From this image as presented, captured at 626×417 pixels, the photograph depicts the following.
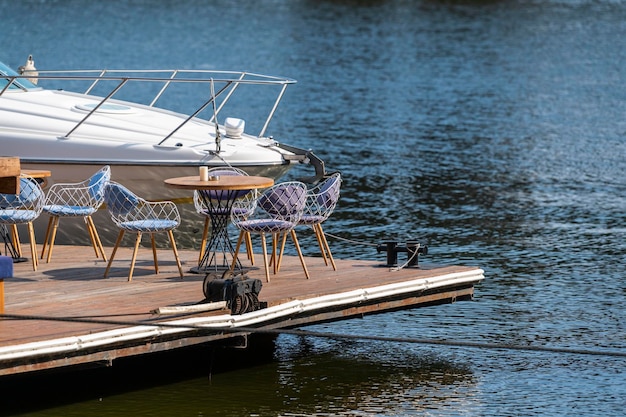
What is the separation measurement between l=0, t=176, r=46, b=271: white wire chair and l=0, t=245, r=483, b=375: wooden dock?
30 cm

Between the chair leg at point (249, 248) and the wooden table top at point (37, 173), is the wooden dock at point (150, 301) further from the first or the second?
the wooden table top at point (37, 173)

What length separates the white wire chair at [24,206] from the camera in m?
10.6

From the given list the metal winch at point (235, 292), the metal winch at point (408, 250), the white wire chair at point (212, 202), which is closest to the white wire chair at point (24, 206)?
the white wire chair at point (212, 202)

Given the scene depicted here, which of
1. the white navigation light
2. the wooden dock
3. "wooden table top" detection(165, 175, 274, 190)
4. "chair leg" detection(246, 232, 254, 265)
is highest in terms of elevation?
the white navigation light

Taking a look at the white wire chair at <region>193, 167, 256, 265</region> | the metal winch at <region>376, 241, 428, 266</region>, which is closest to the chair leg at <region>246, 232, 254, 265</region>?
the white wire chair at <region>193, 167, 256, 265</region>

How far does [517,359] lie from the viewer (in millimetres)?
10266

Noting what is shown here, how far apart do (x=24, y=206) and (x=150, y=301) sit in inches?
87.2

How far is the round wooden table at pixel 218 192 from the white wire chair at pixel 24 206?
121cm

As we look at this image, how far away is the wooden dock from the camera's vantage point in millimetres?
8164

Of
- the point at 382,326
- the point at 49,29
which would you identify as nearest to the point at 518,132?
the point at 382,326

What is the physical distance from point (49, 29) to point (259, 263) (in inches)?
1746

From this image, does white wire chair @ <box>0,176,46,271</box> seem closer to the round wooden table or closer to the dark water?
the round wooden table

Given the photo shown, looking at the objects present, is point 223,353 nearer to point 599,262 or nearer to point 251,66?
point 599,262

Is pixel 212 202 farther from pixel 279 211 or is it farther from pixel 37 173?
pixel 37 173
